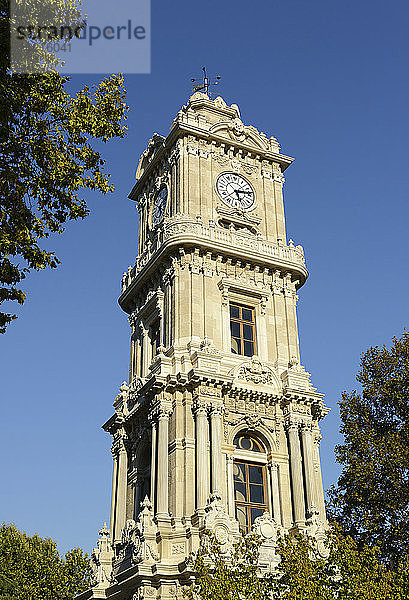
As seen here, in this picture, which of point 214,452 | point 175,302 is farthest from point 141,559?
point 175,302

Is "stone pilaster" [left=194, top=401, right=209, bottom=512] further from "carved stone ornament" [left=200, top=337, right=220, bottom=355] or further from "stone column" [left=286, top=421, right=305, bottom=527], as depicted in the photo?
"stone column" [left=286, top=421, right=305, bottom=527]

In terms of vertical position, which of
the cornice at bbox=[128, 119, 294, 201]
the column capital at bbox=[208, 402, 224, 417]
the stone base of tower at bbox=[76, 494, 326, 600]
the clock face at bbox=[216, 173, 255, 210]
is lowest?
the stone base of tower at bbox=[76, 494, 326, 600]

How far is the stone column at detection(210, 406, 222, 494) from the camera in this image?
2894 cm

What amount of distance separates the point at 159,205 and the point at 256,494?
1705 centimetres

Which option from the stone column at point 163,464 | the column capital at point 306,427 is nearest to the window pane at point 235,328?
the column capital at point 306,427

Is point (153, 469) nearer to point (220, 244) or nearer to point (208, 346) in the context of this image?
point (208, 346)

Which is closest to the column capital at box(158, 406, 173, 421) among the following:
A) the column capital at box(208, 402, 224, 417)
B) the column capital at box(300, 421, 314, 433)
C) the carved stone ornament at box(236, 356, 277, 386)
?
the column capital at box(208, 402, 224, 417)

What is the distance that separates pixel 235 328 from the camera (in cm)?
3494

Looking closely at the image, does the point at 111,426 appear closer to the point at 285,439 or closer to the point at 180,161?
the point at 285,439

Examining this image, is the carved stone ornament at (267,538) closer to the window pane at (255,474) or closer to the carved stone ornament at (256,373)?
the window pane at (255,474)

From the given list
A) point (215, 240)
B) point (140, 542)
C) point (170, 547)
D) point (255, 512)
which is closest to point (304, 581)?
point (170, 547)

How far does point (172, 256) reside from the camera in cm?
3522

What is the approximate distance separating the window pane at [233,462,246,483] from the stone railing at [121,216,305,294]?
10630 mm

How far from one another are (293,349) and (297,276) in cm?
438
